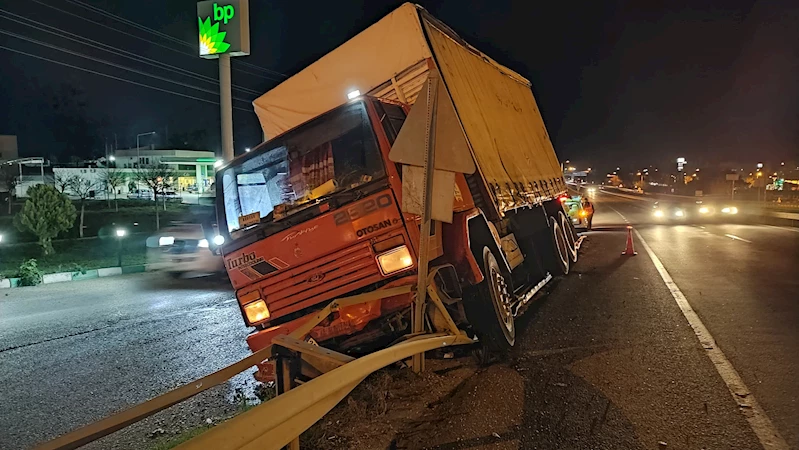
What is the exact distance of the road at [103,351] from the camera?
5605mm

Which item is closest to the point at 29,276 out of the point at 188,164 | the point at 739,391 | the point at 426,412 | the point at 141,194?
the point at 426,412

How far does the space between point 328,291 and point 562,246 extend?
24.8 ft

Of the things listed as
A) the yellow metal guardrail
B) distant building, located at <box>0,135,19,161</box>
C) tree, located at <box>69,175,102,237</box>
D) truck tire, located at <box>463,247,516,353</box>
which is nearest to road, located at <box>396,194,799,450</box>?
truck tire, located at <box>463,247,516,353</box>

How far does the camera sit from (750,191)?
7125 centimetres

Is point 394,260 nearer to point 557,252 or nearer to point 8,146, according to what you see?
point 557,252

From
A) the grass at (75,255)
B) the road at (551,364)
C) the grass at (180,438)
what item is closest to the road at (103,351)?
the road at (551,364)

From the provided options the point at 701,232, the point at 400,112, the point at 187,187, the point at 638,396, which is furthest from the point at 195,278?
the point at 187,187

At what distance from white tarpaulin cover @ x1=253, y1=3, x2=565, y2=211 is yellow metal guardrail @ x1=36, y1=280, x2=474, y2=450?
11.6 ft

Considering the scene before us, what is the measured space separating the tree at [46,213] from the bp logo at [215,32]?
566 cm

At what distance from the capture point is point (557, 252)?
38.9ft

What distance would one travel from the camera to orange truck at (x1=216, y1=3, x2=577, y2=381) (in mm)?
5605

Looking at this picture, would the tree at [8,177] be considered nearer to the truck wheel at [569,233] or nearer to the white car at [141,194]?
the white car at [141,194]

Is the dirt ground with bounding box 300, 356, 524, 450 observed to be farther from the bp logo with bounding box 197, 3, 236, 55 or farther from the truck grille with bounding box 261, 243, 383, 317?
the bp logo with bounding box 197, 3, 236, 55

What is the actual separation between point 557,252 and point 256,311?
282 inches
